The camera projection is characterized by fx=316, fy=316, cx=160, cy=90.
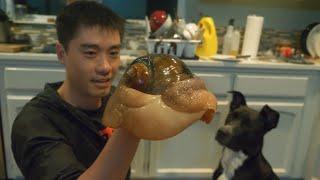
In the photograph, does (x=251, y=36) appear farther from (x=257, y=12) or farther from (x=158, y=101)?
(x=158, y=101)

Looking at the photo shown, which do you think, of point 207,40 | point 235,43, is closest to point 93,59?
point 207,40

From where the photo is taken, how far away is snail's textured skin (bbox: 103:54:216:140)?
438 millimetres

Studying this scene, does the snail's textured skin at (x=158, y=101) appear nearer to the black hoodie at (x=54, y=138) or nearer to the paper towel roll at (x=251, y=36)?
the black hoodie at (x=54, y=138)

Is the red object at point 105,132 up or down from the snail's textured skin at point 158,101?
down

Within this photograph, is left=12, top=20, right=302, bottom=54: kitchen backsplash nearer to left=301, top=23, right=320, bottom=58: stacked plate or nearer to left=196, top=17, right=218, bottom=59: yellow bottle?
left=301, top=23, right=320, bottom=58: stacked plate

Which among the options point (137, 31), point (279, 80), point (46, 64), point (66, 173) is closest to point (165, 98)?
point (66, 173)

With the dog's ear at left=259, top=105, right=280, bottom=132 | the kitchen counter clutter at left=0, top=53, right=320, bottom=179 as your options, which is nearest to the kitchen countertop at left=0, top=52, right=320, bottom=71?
the kitchen counter clutter at left=0, top=53, right=320, bottom=179

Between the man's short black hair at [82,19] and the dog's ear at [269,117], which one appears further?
the dog's ear at [269,117]

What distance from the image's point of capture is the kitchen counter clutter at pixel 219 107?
1.63 m

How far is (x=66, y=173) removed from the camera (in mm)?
571

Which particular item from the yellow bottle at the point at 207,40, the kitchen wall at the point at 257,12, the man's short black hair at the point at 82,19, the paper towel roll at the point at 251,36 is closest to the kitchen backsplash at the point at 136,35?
the kitchen wall at the point at 257,12

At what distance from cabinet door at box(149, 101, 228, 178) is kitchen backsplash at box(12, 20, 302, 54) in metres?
0.56

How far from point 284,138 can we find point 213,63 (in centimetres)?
68

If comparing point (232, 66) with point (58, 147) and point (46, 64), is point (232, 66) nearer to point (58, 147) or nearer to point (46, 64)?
point (46, 64)
